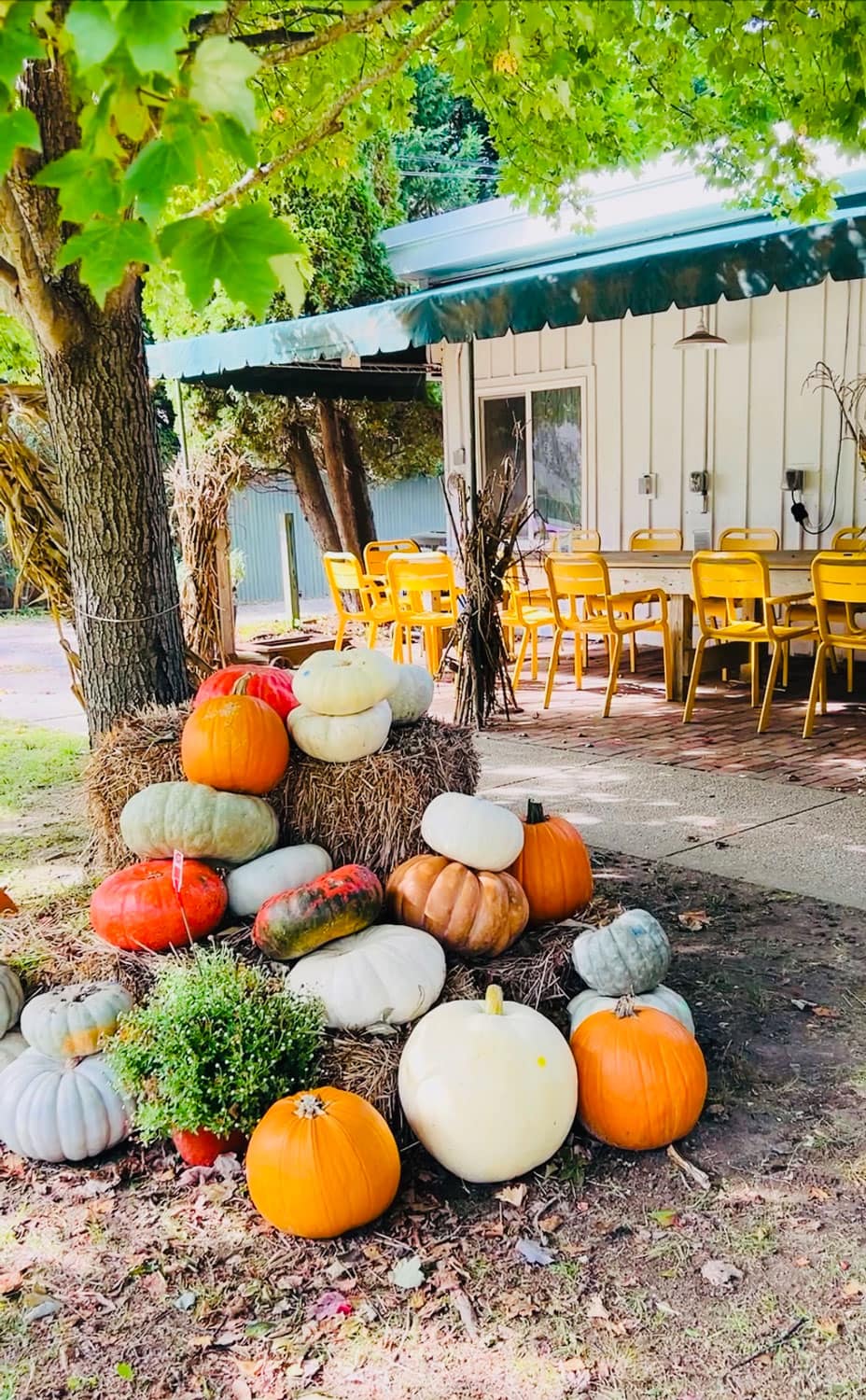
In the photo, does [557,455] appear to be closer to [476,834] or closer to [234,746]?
[234,746]

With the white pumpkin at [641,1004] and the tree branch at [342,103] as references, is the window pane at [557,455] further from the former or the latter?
the white pumpkin at [641,1004]

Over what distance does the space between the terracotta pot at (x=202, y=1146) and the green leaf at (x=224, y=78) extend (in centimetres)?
203

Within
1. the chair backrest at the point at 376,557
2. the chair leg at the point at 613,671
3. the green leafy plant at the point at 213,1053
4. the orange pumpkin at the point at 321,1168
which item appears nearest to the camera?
the orange pumpkin at the point at 321,1168

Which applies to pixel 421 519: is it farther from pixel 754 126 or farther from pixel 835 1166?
pixel 835 1166

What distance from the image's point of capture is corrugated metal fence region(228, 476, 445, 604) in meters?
18.3

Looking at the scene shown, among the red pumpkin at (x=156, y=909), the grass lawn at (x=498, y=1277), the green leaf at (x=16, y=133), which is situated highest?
the green leaf at (x=16, y=133)

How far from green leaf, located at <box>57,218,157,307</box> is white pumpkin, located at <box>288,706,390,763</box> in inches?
67.6

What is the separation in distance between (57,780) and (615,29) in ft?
13.8

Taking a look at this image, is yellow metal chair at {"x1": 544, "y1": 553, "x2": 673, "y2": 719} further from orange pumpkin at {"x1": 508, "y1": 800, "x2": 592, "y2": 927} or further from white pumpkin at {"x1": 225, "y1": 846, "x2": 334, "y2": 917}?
white pumpkin at {"x1": 225, "y1": 846, "x2": 334, "y2": 917}

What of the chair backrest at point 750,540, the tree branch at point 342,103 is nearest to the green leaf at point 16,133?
the tree branch at point 342,103

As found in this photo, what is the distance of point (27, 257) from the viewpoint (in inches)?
127

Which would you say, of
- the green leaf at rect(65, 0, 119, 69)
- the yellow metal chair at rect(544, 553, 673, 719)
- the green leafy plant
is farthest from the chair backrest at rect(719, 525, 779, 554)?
the green leaf at rect(65, 0, 119, 69)

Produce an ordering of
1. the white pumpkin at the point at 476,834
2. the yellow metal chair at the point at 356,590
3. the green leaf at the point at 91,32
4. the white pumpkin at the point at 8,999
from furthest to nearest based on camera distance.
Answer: the yellow metal chair at the point at 356,590 → the white pumpkin at the point at 476,834 → the white pumpkin at the point at 8,999 → the green leaf at the point at 91,32

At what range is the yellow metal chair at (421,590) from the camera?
24.8 ft
